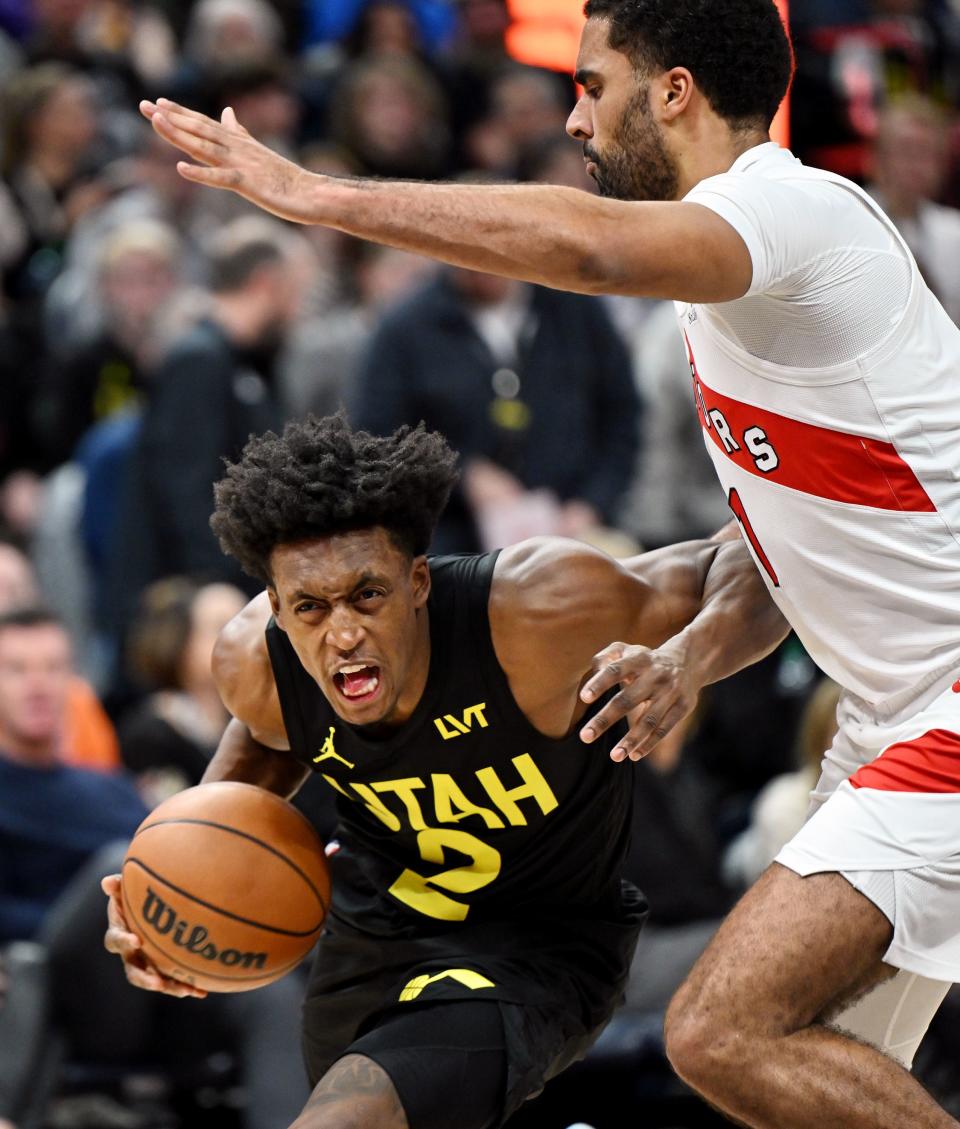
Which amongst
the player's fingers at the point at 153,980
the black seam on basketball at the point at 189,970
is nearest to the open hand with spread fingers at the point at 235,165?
the black seam on basketball at the point at 189,970

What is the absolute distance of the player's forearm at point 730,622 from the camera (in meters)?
4.08

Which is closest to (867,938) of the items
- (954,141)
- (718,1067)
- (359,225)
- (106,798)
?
(718,1067)

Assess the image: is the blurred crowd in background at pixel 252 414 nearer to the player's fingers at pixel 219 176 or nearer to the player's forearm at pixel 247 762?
Answer: the player's forearm at pixel 247 762

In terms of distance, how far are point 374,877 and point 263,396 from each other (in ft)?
12.0

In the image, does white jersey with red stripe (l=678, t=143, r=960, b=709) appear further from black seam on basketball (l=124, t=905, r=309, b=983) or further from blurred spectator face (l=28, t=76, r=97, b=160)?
blurred spectator face (l=28, t=76, r=97, b=160)

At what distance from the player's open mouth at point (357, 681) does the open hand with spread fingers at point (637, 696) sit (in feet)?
1.65

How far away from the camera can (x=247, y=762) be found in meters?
4.75

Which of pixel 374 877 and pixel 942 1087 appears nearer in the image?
pixel 374 877

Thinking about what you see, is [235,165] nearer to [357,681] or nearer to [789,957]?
[357,681]

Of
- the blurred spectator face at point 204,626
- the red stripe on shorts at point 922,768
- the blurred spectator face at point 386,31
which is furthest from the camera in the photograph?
the blurred spectator face at point 386,31

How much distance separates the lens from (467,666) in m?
4.31

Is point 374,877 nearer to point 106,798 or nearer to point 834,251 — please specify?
point 834,251

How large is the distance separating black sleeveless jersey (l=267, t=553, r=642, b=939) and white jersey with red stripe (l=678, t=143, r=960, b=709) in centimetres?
75

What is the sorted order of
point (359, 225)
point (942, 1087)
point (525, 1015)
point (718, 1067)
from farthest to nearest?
1. point (942, 1087)
2. point (525, 1015)
3. point (718, 1067)
4. point (359, 225)
